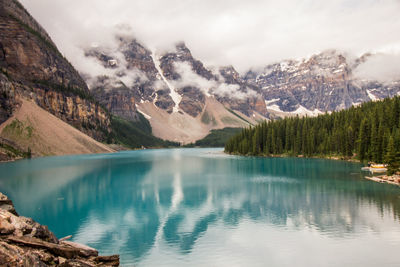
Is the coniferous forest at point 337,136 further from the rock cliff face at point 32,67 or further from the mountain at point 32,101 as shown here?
the rock cliff face at point 32,67

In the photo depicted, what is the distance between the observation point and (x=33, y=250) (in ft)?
43.4

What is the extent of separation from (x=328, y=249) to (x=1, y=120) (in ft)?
442

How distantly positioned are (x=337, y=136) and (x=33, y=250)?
100575 mm

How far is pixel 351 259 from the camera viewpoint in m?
18.4

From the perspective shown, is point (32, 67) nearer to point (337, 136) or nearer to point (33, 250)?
point (337, 136)

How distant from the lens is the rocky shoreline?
1204cm

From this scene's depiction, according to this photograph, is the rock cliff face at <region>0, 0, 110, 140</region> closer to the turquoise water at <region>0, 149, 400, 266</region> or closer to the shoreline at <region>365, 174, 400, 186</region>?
the turquoise water at <region>0, 149, 400, 266</region>

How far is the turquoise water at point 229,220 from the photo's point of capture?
1945 centimetres

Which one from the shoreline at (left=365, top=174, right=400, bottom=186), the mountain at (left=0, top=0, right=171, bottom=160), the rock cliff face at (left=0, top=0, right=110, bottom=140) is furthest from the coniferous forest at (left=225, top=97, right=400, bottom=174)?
the rock cliff face at (left=0, top=0, right=110, bottom=140)

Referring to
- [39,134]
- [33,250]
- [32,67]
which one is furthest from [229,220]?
[32,67]

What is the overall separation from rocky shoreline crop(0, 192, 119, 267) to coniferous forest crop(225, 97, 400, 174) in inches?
1935

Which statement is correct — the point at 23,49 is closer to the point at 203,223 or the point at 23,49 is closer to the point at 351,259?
the point at 203,223

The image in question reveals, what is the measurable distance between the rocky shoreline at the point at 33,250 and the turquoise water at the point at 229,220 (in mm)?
4010

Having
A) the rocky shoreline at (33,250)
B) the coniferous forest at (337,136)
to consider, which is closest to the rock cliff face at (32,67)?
the coniferous forest at (337,136)
